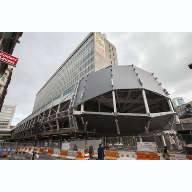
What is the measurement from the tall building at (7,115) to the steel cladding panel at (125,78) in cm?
10945

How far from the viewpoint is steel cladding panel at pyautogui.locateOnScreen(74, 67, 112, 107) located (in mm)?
25422

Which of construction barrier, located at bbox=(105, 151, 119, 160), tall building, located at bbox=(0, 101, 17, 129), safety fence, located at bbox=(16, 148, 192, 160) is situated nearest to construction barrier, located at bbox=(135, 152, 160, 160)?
→ safety fence, located at bbox=(16, 148, 192, 160)

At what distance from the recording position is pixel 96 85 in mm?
27109

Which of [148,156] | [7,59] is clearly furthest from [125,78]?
[7,59]

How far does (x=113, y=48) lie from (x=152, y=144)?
5583 cm

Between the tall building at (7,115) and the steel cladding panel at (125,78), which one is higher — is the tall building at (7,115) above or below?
above

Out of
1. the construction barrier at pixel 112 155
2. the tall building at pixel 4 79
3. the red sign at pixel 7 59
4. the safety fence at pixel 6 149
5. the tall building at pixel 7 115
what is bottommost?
the construction barrier at pixel 112 155

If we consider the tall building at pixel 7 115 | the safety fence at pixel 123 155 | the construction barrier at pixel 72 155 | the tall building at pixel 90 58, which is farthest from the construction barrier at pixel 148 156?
the tall building at pixel 7 115

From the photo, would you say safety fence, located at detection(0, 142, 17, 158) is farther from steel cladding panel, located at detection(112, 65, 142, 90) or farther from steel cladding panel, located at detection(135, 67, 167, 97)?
steel cladding panel, located at detection(135, 67, 167, 97)

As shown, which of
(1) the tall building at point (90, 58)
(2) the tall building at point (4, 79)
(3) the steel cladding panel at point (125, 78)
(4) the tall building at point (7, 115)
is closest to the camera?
(2) the tall building at point (4, 79)

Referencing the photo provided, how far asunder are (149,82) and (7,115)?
119 meters

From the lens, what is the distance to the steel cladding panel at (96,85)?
25.4 metres

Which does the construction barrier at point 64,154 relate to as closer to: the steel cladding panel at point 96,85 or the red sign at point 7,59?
the red sign at point 7,59

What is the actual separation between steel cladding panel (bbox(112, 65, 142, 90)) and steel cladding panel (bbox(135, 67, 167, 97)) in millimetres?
1598
